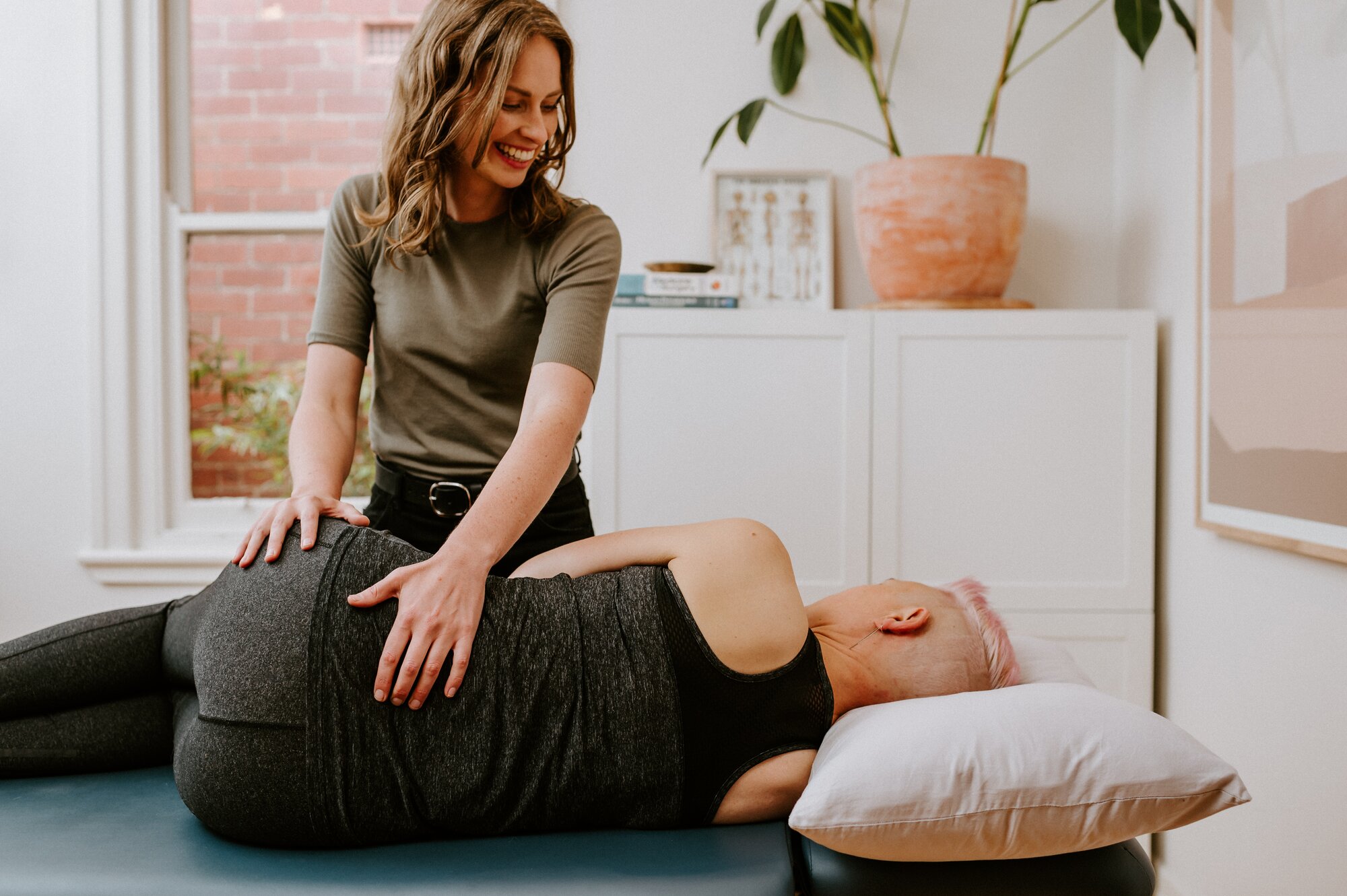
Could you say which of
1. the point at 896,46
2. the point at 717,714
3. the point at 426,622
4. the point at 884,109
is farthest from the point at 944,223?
the point at 426,622

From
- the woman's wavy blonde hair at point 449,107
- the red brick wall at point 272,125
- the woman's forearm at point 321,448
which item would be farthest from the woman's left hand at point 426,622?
the red brick wall at point 272,125

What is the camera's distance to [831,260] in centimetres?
240

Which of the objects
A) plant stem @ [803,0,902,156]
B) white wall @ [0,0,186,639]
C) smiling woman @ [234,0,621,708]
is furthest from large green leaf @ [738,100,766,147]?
white wall @ [0,0,186,639]

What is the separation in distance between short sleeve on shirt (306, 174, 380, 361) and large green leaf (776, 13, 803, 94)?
1.20 metres

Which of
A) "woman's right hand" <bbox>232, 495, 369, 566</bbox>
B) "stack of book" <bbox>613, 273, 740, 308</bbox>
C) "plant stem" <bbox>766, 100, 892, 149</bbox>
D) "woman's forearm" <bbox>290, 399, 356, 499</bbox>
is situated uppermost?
"plant stem" <bbox>766, 100, 892, 149</bbox>

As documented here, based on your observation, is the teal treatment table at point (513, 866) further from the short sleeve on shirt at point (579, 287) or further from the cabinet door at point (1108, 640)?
the cabinet door at point (1108, 640)

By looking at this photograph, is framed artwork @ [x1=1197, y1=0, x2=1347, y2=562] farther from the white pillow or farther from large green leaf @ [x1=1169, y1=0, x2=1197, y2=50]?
the white pillow

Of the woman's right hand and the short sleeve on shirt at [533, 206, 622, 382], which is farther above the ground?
the short sleeve on shirt at [533, 206, 622, 382]

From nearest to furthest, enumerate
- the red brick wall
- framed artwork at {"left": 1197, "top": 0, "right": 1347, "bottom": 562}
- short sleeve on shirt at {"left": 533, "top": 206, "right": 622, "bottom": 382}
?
short sleeve on shirt at {"left": 533, "top": 206, "right": 622, "bottom": 382}, framed artwork at {"left": 1197, "top": 0, "right": 1347, "bottom": 562}, the red brick wall

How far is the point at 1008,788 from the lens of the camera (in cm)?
97

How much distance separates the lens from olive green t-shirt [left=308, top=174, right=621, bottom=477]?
148cm

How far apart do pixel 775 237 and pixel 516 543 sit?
4.02 feet

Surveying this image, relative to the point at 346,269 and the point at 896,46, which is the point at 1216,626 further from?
the point at 346,269

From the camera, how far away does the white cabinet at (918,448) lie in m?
2.09
